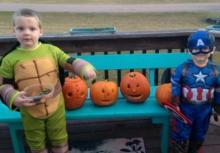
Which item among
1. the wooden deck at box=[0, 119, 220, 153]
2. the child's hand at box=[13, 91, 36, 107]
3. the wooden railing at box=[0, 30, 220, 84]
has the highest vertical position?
the wooden railing at box=[0, 30, 220, 84]

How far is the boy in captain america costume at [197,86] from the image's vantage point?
3.07 m

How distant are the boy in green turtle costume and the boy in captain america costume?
2.61 feet

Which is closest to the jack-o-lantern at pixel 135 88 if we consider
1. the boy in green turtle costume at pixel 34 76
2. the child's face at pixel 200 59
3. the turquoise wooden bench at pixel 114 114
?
the turquoise wooden bench at pixel 114 114

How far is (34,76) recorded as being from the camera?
2861 mm

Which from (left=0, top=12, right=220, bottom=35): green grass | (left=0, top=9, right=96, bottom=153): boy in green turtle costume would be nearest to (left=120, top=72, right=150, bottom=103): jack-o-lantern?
(left=0, top=9, right=96, bottom=153): boy in green turtle costume

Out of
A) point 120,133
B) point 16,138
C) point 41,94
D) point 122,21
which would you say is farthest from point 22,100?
point 122,21

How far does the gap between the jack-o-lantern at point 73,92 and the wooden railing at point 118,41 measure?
29.9 inches

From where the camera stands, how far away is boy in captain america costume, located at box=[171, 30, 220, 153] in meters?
3.07

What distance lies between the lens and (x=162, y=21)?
1287 centimetres

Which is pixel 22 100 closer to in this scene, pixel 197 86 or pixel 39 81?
pixel 39 81

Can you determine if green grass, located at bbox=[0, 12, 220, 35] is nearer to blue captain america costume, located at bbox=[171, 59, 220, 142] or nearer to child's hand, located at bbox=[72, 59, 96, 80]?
blue captain america costume, located at bbox=[171, 59, 220, 142]

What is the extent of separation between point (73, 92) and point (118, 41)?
1029mm

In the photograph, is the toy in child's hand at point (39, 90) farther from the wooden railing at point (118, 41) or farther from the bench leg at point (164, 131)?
the wooden railing at point (118, 41)

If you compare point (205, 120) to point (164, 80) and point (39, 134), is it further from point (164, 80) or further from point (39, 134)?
point (39, 134)
